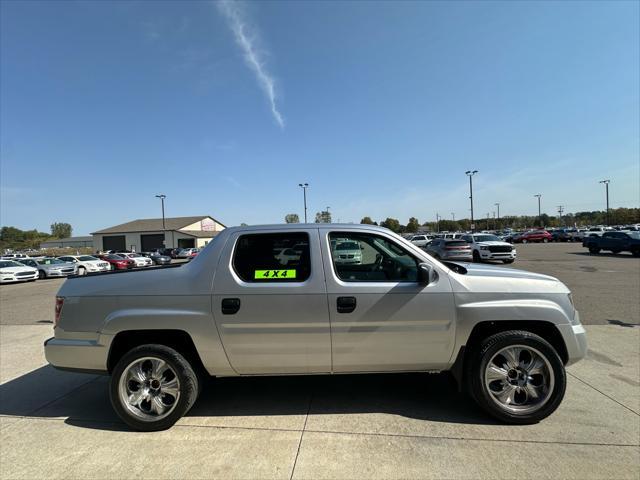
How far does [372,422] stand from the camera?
3115 mm

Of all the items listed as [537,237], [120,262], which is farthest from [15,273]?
[537,237]

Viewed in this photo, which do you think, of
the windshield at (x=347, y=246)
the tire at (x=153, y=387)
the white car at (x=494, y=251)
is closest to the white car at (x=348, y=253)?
the windshield at (x=347, y=246)

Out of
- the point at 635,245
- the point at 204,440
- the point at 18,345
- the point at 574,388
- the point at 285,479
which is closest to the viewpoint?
the point at 285,479

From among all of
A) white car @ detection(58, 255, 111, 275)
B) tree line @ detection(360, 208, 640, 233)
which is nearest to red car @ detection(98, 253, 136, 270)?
white car @ detection(58, 255, 111, 275)

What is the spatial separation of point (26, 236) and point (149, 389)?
167641 millimetres

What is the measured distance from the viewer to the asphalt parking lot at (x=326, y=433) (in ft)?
8.29

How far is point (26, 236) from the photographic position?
13000 centimetres

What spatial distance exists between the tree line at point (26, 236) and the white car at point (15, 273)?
10162 centimetres

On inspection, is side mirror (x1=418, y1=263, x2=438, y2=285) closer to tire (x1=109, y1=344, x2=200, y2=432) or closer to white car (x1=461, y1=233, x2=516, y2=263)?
tire (x1=109, y1=344, x2=200, y2=432)

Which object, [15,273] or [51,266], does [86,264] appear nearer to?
[51,266]

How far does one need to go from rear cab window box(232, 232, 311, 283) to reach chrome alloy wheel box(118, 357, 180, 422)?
1127mm

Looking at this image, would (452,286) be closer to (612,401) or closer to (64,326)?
(612,401)

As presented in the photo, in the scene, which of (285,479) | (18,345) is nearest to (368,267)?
(285,479)

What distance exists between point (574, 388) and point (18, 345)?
8.13 meters
